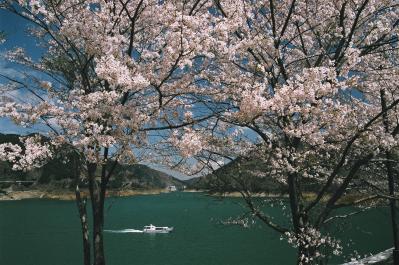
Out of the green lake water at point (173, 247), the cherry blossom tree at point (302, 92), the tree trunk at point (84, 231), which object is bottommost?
the green lake water at point (173, 247)

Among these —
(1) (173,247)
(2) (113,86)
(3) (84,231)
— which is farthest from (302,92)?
(1) (173,247)

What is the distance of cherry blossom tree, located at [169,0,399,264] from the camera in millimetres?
6969

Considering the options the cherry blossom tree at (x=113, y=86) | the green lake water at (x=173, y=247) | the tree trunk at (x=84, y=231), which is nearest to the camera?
the cherry blossom tree at (x=113, y=86)

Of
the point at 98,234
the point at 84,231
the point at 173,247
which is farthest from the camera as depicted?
the point at 173,247

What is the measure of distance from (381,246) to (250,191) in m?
41.4

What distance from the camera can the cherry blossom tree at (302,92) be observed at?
22.9 ft

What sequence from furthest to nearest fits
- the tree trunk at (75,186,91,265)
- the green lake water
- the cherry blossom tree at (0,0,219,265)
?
the green lake water
the tree trunk at (75,186,91,265)
the cherry blossom tree at (0,0,219,265)

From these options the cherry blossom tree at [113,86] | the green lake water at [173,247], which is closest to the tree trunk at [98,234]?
the cherry blossom tree at [113,86]

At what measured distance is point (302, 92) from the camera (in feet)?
21.5

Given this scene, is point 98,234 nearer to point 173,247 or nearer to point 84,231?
point 84,231

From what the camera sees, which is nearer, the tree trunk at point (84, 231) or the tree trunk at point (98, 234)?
the tree trunk at point (98, 234)

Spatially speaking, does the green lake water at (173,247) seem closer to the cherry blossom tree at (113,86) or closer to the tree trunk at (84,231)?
the tree trunk at (84,231)

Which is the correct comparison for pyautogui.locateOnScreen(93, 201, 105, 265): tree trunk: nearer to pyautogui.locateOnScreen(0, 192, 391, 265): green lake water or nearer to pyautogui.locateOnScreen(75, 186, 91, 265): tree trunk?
pyautogui.locateOnScreen(75, 186, 91, 265): tree trunk

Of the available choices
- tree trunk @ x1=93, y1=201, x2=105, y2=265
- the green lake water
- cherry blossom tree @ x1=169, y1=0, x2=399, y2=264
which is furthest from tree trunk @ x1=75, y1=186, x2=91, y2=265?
the green lake water
